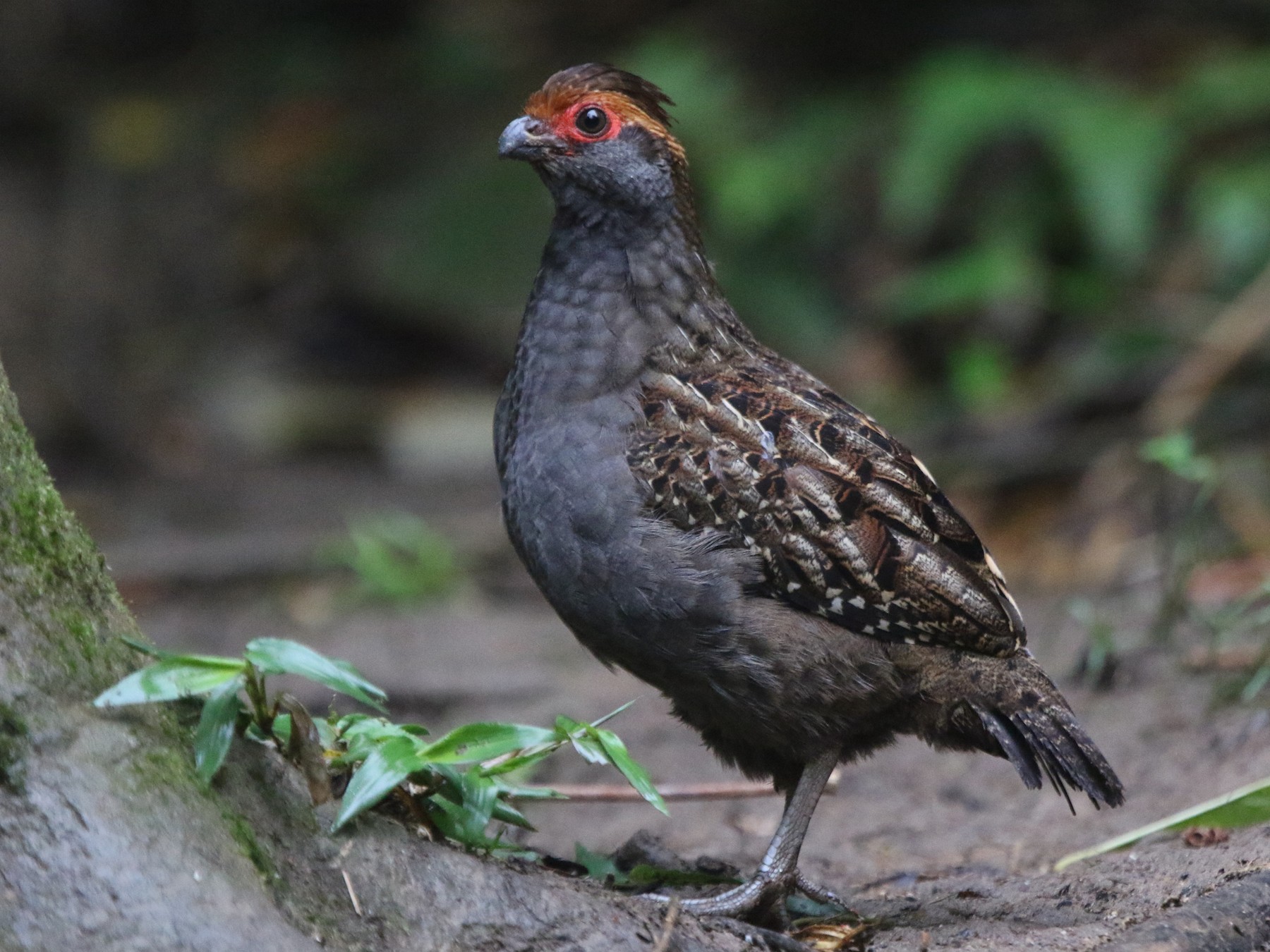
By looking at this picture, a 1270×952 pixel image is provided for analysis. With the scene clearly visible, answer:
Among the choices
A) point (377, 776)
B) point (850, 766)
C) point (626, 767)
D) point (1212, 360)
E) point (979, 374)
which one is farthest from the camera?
point (979, 374)

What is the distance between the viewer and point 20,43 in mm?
11227

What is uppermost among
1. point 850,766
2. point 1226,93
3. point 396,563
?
point 1226,93

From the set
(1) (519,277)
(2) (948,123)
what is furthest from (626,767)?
(1) (519,277)

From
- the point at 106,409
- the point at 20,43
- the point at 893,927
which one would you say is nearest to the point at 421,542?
the point at 106,409

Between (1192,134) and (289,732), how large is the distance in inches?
298

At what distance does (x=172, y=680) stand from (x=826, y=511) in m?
1.56

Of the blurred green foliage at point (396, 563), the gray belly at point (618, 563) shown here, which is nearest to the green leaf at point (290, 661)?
the gray belly at point (618, 563)

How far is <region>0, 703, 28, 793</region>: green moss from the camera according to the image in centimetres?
233

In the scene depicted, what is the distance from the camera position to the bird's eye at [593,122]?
156 inches

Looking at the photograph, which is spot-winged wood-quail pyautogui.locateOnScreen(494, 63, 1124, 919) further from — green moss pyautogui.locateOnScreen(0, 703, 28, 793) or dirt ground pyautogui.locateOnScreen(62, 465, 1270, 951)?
green moss pyautogui.locateOnScreen(0, 703, 28, 793)

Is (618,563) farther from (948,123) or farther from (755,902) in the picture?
(948,123)

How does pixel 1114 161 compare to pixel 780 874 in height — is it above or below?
above

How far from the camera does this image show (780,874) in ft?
10.8

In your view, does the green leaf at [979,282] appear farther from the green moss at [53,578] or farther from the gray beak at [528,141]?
the green moss at [53,578]
